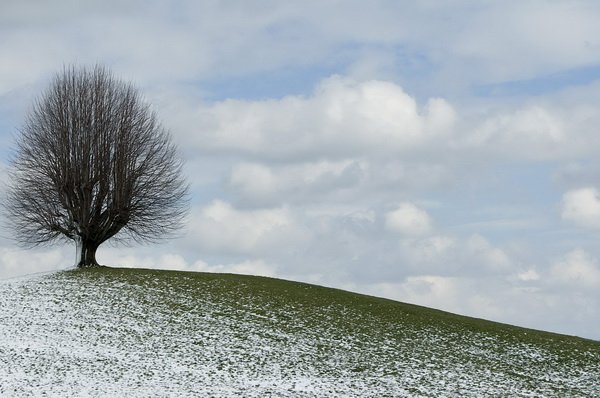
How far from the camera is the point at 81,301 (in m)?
41.6

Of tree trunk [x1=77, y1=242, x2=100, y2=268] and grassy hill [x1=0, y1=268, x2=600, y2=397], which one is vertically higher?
tree trunk [x1=77, y1=242, x2=100, y2=268]

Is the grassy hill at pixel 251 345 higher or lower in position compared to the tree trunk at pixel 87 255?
lower

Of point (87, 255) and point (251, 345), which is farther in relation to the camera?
point (87, 255)

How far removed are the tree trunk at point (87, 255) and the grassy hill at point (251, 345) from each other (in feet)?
11.1

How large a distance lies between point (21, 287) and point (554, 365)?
30.5 metres

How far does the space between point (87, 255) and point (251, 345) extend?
21856 millimetres

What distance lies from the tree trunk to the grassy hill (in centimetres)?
337

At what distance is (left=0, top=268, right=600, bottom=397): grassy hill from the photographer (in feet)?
99.1

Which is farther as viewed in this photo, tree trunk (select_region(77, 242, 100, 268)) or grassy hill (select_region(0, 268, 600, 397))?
tree trunk (select_region(77, 242, 100, 268))

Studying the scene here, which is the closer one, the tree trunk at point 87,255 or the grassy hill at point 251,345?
the grassy hill at point 251,345

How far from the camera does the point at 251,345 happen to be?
35250 mm

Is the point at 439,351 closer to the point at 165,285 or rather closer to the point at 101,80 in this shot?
the point at 165,285

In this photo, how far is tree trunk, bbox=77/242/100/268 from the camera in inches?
2072

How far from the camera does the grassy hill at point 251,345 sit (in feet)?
99.1
